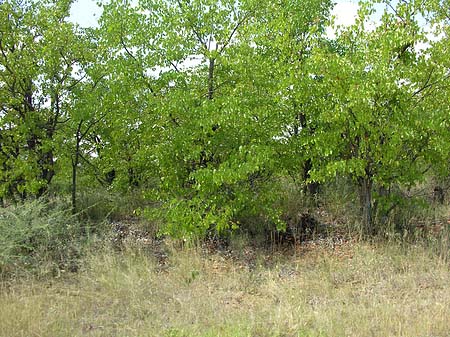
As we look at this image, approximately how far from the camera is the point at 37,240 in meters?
7.32

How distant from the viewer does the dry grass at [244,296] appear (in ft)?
15.8

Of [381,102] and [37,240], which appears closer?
[381,102]

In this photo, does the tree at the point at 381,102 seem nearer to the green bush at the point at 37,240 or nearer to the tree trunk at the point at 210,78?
the tree trunk at the point at 210,78

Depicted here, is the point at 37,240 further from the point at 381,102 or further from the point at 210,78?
the point at 381,102

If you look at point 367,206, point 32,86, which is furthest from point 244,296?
point 32,86

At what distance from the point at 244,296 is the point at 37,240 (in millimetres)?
3339

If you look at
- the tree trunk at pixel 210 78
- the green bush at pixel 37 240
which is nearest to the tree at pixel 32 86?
the green bush at pixel 37 240

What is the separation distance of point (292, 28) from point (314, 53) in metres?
1.17

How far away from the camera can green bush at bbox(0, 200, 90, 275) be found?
673 cm

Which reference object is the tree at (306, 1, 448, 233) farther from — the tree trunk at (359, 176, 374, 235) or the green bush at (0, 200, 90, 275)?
the green bush at (0, 200, 90, 275)

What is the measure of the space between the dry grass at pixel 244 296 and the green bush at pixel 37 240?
0.48 m

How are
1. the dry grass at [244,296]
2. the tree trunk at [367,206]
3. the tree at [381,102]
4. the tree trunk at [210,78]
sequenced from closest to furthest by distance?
the dry grass at [244,296]
the tree at [381,102]
the tree trunk at [367,206]
the tree trunk at [210,78]

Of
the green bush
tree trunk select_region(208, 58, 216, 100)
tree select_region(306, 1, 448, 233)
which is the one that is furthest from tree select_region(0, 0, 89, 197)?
tree select_region(306, 1, 448, 233)

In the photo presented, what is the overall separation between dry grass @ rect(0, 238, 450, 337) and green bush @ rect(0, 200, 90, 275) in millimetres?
481
